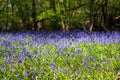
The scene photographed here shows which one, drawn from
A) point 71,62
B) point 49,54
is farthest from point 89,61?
point 49,54

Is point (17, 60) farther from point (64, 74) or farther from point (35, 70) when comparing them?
point (64, 74)

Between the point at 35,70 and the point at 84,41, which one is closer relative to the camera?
the point at 35,70

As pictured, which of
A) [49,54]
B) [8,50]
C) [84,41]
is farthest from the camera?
[84,41]

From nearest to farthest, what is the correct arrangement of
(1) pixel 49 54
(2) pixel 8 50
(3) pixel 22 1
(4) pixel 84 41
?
(1) pixel 49 54 → (2) pixel 8 50 → (4) pixel 84 41 → (3) pixel 22 1

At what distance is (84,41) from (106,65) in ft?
10.9

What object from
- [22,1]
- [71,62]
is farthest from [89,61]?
[22,1]

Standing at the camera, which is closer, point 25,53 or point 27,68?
point 27,68

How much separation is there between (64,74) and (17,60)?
4.98ft

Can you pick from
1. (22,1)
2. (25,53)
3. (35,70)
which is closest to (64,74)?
(35,70)

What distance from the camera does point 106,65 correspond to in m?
6.18

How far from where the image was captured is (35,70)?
5.68 meters

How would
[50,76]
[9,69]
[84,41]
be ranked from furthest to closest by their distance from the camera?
[84,41] < [9,69] < [50,76]

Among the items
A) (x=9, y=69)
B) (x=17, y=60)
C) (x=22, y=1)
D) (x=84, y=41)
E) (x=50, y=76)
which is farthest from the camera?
(x=22, y=1)

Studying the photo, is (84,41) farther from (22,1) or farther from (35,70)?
(22,1)
